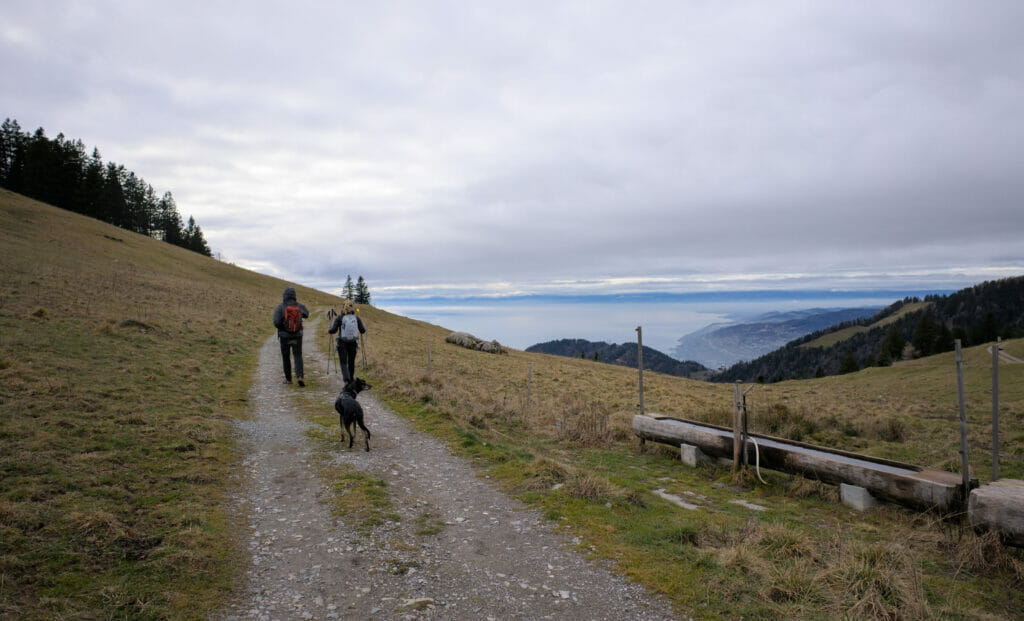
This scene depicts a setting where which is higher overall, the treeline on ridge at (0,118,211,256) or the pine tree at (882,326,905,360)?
the treeline on ridge at (0,118,211,256)

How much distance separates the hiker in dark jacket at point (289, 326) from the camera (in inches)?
619

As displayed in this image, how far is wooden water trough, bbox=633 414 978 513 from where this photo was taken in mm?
7371

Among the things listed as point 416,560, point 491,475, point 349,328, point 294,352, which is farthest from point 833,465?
point 294,352

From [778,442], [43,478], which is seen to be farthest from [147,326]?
[778,442]

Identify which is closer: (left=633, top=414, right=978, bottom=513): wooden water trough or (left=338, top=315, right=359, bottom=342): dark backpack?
(left=633, top=414, right=978, bottom=513): wooden water trough

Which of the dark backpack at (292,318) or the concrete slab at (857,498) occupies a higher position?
the dark backpack at (292,318)

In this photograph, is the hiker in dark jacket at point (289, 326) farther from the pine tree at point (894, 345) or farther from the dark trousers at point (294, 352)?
Answer: the pine tree at point (894, 345)

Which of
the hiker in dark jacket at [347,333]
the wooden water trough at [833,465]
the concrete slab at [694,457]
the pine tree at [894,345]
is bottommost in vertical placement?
the pine tree at [894,345]

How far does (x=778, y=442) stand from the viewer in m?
10.6

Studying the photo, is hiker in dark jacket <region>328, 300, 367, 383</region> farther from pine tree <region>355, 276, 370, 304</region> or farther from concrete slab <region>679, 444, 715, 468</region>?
pine tree <region>355, 276, 370, 304</region>

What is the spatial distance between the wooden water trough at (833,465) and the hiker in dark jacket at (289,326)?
1171 centimetres

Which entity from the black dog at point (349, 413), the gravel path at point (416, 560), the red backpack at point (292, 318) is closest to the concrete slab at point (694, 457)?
the gravel path at point (416, 560)

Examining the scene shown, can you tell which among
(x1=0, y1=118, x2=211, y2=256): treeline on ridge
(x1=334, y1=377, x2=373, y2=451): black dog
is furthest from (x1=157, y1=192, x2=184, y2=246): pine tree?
(x1=334, y1=377, x2=373, y2=451): black dog

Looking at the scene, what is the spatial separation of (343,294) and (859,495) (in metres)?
112
